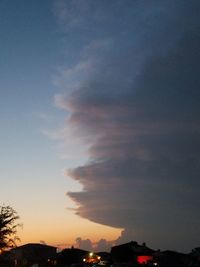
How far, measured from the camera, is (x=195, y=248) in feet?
324

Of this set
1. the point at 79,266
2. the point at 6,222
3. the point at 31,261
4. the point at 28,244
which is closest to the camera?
the point at 6,222

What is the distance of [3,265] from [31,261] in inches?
2057

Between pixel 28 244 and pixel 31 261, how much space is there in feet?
29.1

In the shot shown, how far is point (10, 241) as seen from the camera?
48875 mm

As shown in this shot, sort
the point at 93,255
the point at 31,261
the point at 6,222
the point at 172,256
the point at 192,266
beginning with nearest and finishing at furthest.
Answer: the point at 6,222, the point at 192,266, the point at 172,256, the point at 93,255, the point at 31,261

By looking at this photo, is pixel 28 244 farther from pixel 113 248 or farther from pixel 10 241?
pixel 10 241

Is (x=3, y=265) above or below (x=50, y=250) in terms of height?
below

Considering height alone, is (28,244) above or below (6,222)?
above

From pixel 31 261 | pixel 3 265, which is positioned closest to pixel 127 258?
pixel 31 261

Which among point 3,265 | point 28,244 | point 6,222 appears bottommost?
point 3,265

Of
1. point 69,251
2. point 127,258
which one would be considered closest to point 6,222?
point 127,258

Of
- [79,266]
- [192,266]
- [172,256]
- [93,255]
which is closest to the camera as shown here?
[79,266]

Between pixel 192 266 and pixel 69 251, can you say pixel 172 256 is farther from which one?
pixel 69 251

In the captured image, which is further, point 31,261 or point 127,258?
point 31,261
